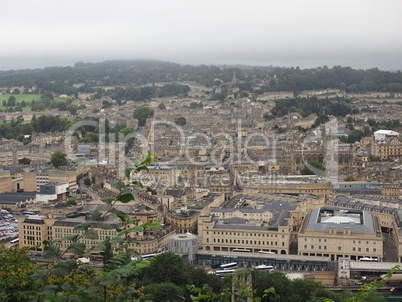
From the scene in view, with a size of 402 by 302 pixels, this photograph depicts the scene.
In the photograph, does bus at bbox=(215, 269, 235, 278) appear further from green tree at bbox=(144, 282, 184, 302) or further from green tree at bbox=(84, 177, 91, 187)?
green tree at bbox=(84, 177, 91, 187)

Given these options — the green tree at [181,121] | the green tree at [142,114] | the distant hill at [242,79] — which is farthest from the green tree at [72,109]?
the distant hill at [242,79]

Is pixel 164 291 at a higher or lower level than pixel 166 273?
higher

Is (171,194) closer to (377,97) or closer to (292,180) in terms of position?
(292,180)

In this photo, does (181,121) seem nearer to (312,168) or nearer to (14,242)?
(312,168)

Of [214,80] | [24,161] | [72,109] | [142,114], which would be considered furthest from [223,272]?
[214,80]

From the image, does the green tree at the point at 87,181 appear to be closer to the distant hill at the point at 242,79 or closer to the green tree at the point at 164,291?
the green tree at the point at 164,291

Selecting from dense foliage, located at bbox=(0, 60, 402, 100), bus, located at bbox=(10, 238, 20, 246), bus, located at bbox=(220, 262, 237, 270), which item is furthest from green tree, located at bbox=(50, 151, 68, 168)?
dense foliage, located at bbox=(0, 60, 402, 100)

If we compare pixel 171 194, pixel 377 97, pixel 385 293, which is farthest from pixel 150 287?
pixel 377 97

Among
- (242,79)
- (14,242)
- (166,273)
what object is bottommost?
(14,242)
